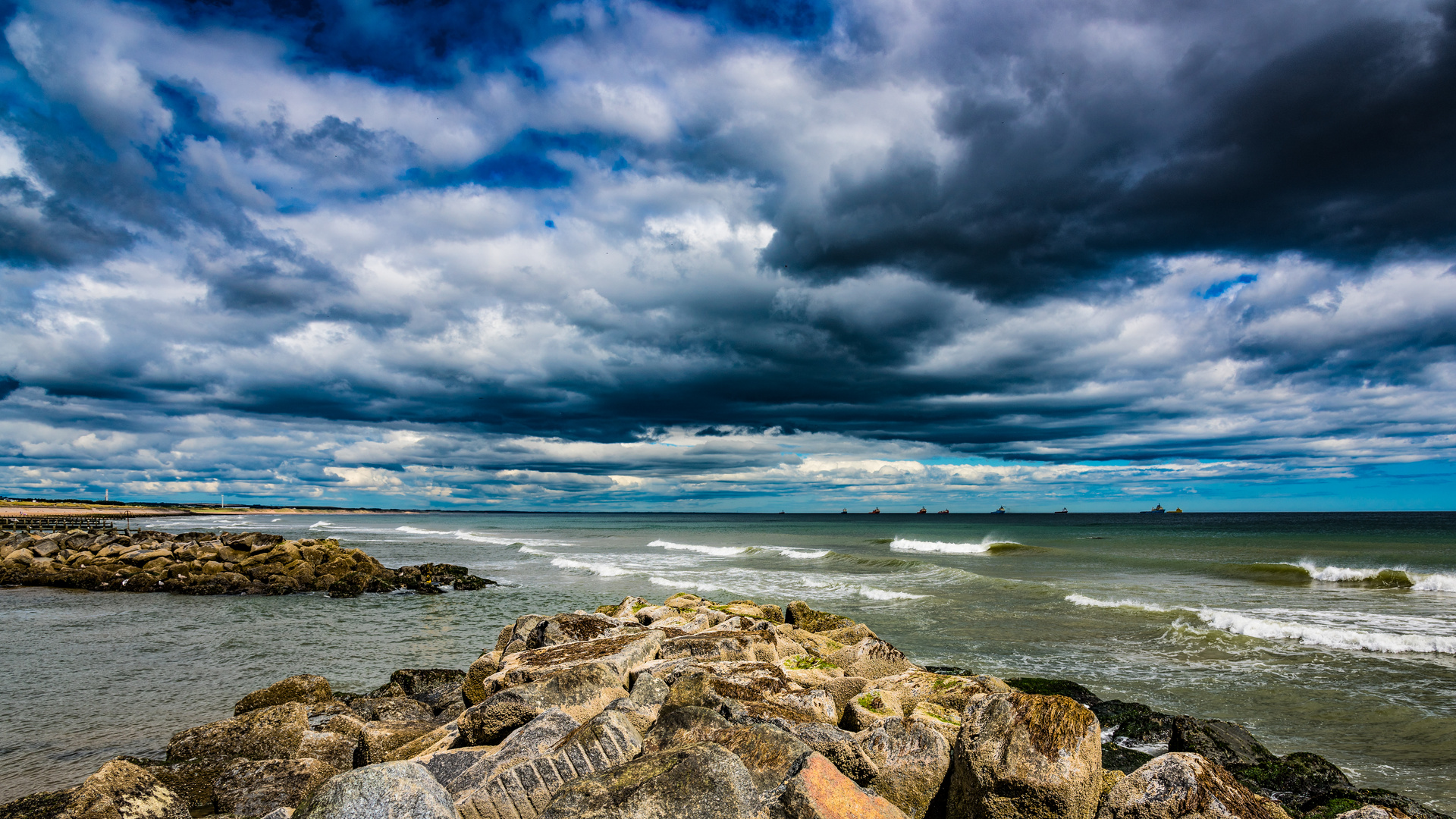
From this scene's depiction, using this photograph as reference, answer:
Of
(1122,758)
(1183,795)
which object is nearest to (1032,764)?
(1183,795)

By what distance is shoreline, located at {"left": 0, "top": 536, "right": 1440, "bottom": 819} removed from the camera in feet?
16.0

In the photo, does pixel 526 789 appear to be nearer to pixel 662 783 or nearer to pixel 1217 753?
pixel 662 783

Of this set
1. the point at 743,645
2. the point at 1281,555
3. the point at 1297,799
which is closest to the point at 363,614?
the point at 743,645

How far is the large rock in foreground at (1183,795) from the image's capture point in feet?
13.1

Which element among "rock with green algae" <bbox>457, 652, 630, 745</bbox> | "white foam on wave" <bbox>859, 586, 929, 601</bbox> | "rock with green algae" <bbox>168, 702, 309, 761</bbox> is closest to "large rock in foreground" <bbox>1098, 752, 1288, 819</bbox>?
"rock with green algae" <bbox>457, 652, 630, 745</bbox>

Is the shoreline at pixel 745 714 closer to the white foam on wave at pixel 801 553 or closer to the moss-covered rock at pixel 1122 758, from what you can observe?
the moss-covered rock at pixel 1122 758

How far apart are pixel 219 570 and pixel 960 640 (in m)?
25.0

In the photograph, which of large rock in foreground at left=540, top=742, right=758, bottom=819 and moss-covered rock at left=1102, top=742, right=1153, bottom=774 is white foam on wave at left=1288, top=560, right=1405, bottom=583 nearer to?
moss-covered rock at left=1102, top=742, right=1153, bottom=774

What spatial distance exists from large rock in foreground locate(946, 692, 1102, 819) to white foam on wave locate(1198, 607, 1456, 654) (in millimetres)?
13022

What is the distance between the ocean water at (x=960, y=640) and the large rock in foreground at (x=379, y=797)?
596cm

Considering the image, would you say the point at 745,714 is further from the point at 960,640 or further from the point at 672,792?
the point at 960,640

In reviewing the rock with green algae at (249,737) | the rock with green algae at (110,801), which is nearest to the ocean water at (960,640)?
the rock with green algae at (249,737)

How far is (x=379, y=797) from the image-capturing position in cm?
370

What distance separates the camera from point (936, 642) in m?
14.1
